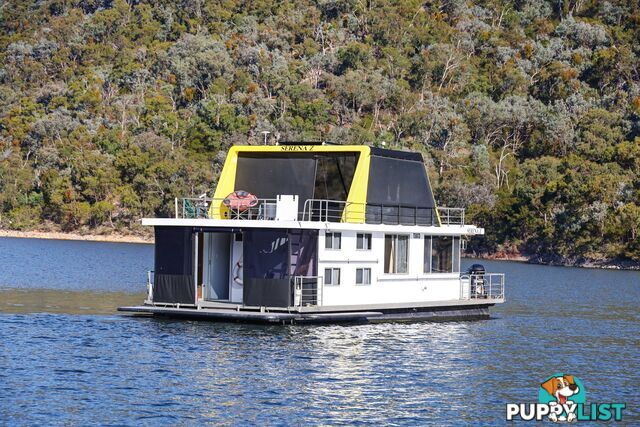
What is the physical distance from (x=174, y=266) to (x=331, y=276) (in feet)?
17.0

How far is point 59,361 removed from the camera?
29.0 m

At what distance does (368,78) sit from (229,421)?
121990 millimetres

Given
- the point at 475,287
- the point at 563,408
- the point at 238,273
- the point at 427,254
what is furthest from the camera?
the point at 475,287

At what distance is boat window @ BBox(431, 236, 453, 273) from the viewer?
39.9 m

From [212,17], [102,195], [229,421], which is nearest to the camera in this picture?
[229,421]

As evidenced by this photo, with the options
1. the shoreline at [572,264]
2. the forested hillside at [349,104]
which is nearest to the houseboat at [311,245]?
the shoreline at [572,264]

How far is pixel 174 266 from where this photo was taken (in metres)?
35.0

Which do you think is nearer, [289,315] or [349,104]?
[289,315]

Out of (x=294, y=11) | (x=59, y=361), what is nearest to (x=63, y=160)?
(x=294, y=11)

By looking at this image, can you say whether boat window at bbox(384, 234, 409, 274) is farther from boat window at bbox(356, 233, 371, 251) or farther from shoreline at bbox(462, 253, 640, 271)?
shoreline at bbox(462, 253, 640, 271)

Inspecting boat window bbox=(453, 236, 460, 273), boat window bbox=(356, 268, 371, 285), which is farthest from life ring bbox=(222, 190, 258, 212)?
boat window bbox=(453, 236, 460, 273)

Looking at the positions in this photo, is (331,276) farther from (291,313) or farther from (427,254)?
(427,254)

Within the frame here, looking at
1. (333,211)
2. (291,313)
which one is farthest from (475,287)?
(291,313)

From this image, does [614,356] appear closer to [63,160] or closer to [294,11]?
[63,160]
